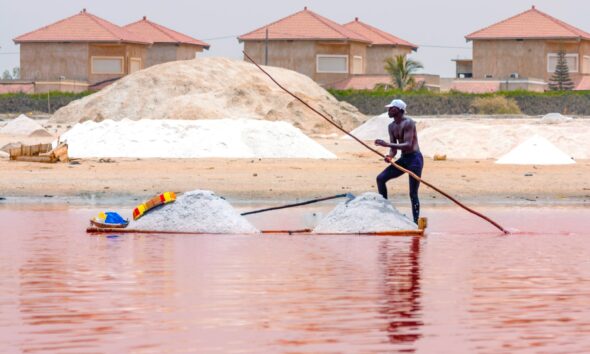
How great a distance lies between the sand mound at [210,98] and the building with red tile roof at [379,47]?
27.1 meters

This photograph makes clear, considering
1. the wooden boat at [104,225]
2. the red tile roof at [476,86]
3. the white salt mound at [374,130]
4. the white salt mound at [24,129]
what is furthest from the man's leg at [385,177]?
the red tile roof at [476,86]

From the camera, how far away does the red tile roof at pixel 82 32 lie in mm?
75562

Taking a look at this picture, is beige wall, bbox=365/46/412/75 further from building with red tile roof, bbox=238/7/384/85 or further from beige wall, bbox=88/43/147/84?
beige wall, bbox=88/43/147/84

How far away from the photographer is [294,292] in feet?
36.2

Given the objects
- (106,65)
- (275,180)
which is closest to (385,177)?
(275,180)

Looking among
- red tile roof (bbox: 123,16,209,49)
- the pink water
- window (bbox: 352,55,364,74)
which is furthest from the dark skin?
red tile roof (bbox: 123,16,209,49)

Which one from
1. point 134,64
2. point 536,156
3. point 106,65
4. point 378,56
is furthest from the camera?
point 378,56

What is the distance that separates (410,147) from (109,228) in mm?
3483

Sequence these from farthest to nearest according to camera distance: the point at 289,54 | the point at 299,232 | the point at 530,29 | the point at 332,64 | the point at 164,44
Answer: the point at 164,44 < the point at 530,29 < the point at 289,54 < the point at 332,64 < the point at 299,232

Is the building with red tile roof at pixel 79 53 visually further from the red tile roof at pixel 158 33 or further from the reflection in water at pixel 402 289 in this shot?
the reflection in water at pixel 402 289

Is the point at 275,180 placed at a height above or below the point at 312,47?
below

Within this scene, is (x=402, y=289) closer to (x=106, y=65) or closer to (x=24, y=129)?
(x=24, y=129)

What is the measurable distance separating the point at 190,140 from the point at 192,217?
15.5 metres

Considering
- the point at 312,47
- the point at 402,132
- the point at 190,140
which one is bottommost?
the point at 190,140
